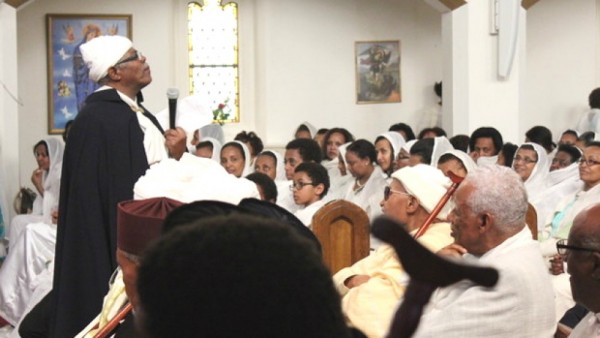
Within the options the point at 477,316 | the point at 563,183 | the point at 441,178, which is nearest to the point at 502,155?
the point at 563,183

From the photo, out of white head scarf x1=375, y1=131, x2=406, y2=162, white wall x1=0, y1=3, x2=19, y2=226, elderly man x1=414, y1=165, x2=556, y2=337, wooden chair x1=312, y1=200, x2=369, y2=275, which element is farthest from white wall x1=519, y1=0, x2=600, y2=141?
elderly man x1=414, y1=165, x2=556, y2=337

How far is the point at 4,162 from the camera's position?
10344 mm

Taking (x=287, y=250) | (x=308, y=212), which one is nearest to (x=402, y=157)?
(x=308, y=212)

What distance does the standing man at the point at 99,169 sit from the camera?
3.88 m

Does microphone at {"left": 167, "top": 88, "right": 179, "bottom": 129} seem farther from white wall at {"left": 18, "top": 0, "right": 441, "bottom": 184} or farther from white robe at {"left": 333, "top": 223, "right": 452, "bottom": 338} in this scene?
white wall at {"left": 18, "top": 0, "right": 441, "bottom": 184}

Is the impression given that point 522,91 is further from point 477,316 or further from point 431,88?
point 477,316

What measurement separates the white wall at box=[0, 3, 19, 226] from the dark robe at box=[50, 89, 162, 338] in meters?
6.17

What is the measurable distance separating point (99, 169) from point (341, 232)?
1.31 meters

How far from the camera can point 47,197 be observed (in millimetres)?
9391

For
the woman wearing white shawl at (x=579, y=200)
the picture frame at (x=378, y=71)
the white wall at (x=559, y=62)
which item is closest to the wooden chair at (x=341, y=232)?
the woman wearing white shawl at (x=579, y=200)

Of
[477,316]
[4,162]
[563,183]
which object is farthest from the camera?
[4,162]

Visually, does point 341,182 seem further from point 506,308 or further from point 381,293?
point 506,308

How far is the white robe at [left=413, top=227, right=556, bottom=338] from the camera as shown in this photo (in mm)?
3076

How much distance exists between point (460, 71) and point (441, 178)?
637cm
